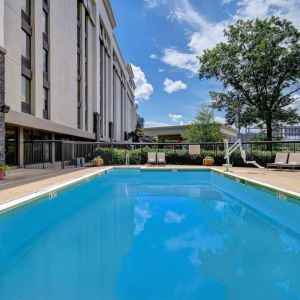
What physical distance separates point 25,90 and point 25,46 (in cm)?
234

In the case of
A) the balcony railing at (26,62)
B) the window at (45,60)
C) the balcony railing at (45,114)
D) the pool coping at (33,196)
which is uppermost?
the window at (45,60)

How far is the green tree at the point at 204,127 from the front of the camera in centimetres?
2914

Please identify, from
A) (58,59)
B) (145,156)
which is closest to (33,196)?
(145,156)

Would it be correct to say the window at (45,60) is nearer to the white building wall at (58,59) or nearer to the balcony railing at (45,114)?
the white building wall at (58,59)

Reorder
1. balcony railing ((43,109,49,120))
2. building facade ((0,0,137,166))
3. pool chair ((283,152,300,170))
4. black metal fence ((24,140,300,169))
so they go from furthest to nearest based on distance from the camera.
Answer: balcony railing ((43,109,49,120)) → black metal fence ((24,140,300,169)) → building facade ((0,0,137,166)) → pool chair ((283,152,300,170))

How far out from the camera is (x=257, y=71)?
2481 cm

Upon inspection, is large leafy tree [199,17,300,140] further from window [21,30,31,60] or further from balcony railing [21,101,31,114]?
balcony railing [21,101,31,114]

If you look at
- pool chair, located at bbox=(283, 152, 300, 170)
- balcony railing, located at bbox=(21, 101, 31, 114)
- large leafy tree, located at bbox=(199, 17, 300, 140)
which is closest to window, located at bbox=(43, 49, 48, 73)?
balcony railing, located at bbox=(21, 101, 31, 114)

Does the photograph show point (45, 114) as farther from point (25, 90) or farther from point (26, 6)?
point (26, 6)

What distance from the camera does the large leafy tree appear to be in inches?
950

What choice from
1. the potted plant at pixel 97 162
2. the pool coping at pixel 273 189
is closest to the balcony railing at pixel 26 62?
the potted plant at pixel 97 162

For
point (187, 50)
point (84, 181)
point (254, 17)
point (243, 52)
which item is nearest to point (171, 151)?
point (84, 181)

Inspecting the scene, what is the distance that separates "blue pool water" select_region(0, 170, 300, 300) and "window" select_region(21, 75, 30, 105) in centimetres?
974

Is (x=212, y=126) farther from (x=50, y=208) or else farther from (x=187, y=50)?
(x=50, y=208)
